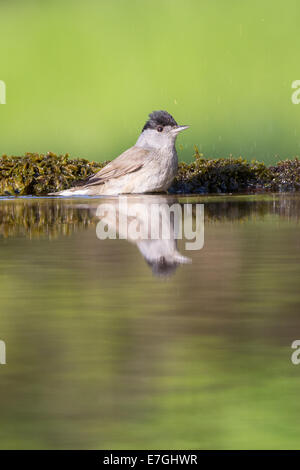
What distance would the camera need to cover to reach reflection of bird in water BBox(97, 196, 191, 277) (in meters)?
2.62

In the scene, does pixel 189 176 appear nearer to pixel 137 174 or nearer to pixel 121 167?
pixel 137 174

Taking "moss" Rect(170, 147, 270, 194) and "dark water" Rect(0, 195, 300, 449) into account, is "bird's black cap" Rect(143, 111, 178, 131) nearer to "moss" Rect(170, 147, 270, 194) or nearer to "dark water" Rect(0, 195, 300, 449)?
"moss" Rect(170, 147, 270, 194)

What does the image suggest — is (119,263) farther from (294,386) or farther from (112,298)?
(294,386)

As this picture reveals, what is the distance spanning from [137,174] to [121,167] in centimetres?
13

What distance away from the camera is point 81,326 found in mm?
1720

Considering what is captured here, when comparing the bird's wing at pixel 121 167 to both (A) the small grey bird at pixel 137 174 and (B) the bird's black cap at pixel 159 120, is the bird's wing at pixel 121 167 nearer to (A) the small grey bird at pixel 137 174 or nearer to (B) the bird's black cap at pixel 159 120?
(A) the small grey bird at pixel 137 174

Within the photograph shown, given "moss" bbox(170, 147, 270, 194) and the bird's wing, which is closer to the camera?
the bird's wing

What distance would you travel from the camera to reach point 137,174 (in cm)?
668

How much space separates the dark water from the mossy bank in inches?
148

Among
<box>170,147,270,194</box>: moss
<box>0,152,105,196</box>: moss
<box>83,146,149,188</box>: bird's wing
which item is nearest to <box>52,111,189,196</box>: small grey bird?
<box>83,146,149,188</box>: bird's wing

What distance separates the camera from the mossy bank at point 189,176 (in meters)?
6.62

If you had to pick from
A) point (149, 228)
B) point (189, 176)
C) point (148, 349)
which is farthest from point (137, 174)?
point (148, 349)
